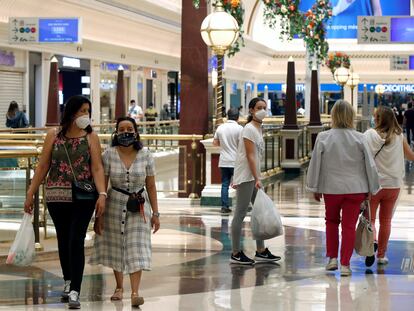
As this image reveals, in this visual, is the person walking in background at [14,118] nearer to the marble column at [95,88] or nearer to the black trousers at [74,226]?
the marble column at [95,88]

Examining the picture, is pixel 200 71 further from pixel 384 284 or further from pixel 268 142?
pixel 384 284

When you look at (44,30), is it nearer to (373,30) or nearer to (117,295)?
(373,30)

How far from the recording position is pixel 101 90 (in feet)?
122

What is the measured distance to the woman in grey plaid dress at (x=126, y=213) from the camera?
7.23 m

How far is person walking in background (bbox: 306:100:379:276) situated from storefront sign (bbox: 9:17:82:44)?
18.8 meters

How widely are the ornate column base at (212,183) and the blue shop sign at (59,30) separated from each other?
465 inches

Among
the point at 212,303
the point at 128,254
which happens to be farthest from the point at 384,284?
the point at 128,254

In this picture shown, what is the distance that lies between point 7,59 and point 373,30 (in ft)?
36.1

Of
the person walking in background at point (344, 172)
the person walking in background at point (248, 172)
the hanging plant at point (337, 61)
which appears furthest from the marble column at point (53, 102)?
the hanging plant at point (337, 61)

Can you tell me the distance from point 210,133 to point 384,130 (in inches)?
302

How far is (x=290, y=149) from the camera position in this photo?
2469 centimetres

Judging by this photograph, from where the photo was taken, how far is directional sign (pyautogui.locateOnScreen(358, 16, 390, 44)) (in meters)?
30.5

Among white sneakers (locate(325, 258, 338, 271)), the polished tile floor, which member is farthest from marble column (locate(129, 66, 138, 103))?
white sneakers (locate(325, 258, 338, 271))

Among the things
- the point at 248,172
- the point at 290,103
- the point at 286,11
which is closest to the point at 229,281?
the point at 248,172
